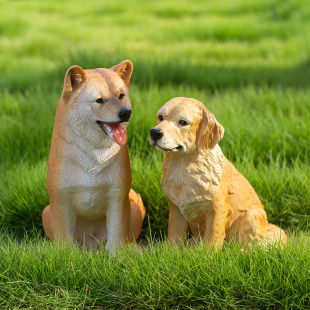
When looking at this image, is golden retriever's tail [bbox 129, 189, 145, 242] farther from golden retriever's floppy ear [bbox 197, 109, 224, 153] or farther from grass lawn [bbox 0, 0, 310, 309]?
golden retriever's floppy ear [bbox 197, 109, 224, 153]

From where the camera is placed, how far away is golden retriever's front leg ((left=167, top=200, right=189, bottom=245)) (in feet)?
9.40

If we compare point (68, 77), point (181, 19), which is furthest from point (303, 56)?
point (68, 77)

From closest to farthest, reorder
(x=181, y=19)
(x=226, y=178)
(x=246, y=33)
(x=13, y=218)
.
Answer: (x=226, y=178)
(x=13, y=218)
(x=246, y=33)
(x=181, y=19)

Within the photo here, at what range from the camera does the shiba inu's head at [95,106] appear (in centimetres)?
265

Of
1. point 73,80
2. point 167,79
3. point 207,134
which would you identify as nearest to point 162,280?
point 207,134

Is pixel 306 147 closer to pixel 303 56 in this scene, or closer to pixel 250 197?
pixel 250 197

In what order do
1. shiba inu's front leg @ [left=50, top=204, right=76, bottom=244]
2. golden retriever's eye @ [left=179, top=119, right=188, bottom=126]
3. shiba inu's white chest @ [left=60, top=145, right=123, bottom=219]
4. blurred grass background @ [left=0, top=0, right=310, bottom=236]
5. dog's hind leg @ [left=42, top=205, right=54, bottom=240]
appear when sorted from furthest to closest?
blurred grass background @ [left=0, top=0, right=310, bottom=236] < dog's hind leg @ [left=42, top=205, right=54, bottom=240] < shiba inu's front leg @ [left=50, top=204, right=76, bottom=244] < shiba inu's white chest @ [left=60, top=145, right=123, bottom=219] < golden retriever's eye @ [left=179, top=119, right=188, bottom=126]

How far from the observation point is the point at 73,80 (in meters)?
2.71

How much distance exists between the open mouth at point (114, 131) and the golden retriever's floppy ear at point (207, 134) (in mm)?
401

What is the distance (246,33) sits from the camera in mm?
9039

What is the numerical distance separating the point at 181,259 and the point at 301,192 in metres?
1.33

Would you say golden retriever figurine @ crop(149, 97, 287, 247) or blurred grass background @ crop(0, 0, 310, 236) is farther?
blurred grass background @ crop(0, 0, 310, 236)

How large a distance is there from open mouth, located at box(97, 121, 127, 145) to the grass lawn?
605mm

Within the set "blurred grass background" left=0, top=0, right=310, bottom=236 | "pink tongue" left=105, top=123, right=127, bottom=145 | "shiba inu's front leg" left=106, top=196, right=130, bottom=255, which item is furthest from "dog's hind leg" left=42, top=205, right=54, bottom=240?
"pink tongue" left=105, top=123, right=127, bottom=145
